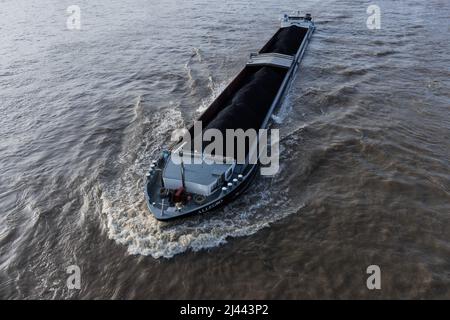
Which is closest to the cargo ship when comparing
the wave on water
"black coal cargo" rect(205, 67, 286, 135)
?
"black coal cargo" rect(205, 67, 286, 135)

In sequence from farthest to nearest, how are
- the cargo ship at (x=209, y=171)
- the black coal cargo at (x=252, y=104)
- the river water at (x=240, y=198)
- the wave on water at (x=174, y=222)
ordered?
the black coal cargo at (x=252, y=104)
the cargo ship at (x=209, y=171)
the wave on water at (x=174, y=222)
the river water at (x=240, y=198)

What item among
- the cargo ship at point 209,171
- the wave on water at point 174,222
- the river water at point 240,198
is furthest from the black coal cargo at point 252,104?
the wave on water at point 174,222

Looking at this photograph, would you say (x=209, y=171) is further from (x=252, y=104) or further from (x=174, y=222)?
(x=252, y=104)

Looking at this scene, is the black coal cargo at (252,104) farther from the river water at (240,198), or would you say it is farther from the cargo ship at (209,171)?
the river water at (240,198)

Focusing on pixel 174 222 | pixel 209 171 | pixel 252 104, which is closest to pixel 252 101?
pixel 252 104

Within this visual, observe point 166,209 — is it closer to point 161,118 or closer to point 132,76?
point 161,118

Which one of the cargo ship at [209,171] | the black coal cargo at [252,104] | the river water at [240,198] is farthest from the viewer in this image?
the black coal cargo at [252,104]

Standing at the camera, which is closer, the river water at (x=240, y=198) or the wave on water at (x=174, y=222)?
the river water at (x=240, y=198)

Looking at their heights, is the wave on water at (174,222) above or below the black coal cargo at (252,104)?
below

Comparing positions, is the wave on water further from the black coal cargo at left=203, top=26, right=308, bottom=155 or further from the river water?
the black coal cargo at left=203, top=26, right=308, bottom=155
